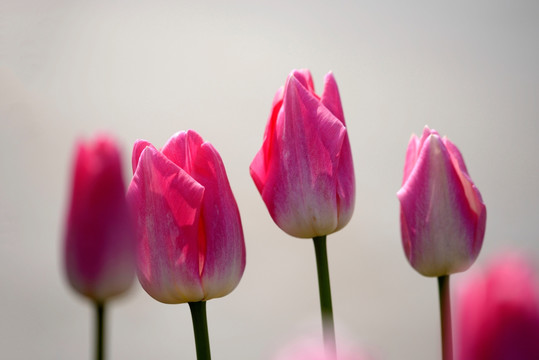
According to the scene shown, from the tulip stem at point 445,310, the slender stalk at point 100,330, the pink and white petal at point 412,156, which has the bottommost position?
the tulip stem at point 445,310

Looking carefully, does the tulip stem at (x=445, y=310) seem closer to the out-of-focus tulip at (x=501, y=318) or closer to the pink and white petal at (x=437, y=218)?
the pink and white petal at (x=437, y=218)

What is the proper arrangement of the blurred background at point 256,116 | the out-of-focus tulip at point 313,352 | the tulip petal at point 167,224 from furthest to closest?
1. the blurred background at point 256,116
2. the tulip petal at point 167,224
3. the out-of-focus tulip at point 313,352

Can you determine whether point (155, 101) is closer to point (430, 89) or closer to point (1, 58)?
point (1, 58)

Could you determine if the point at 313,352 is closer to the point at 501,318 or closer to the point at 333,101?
the point at 501,318

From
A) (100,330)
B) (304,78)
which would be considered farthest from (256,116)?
(100,330)

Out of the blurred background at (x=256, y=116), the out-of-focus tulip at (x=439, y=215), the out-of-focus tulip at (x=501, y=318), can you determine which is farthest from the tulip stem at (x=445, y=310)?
the blurred background at (x=256, y=116)

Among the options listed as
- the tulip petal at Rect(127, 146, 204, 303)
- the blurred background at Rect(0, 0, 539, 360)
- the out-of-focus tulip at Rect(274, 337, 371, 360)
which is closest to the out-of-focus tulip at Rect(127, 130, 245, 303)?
the tulip petal at Rect(127, 146, 204, 303)

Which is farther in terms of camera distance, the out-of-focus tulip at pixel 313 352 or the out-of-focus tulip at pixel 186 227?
the out-of-focus tulip at pixel 186 227

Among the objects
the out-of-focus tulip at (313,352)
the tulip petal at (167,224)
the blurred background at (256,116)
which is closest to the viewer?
the out-of-focus tulip at (313,352)
